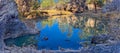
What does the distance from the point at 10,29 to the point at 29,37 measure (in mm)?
1825

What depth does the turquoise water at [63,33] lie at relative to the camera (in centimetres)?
2117

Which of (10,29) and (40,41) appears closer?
(40,41)

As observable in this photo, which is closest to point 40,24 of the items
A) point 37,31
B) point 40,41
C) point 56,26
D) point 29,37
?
point 56,26

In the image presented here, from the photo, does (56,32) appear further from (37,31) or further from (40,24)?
(40,24)

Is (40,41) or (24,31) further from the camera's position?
(24,31)

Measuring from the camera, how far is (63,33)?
25359mm

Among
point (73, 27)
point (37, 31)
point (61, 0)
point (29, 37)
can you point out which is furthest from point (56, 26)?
point (61, 0)

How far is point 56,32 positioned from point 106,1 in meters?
15.4

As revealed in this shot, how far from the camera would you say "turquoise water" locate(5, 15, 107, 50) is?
21172mm

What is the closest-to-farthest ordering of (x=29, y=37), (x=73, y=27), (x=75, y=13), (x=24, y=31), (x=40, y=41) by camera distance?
(x=40, y=41)
(x=29, y=37)
(x=24, y=31)
(x=73, y=27)
(x=75, y=13)

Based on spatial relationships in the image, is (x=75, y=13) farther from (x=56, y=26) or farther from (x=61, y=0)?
(x=56, y=26)

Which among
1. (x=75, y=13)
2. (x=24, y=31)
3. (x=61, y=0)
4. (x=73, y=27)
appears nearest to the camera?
(x=24, y=31)

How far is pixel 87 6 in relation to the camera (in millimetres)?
39531

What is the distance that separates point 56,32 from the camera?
26094mm
